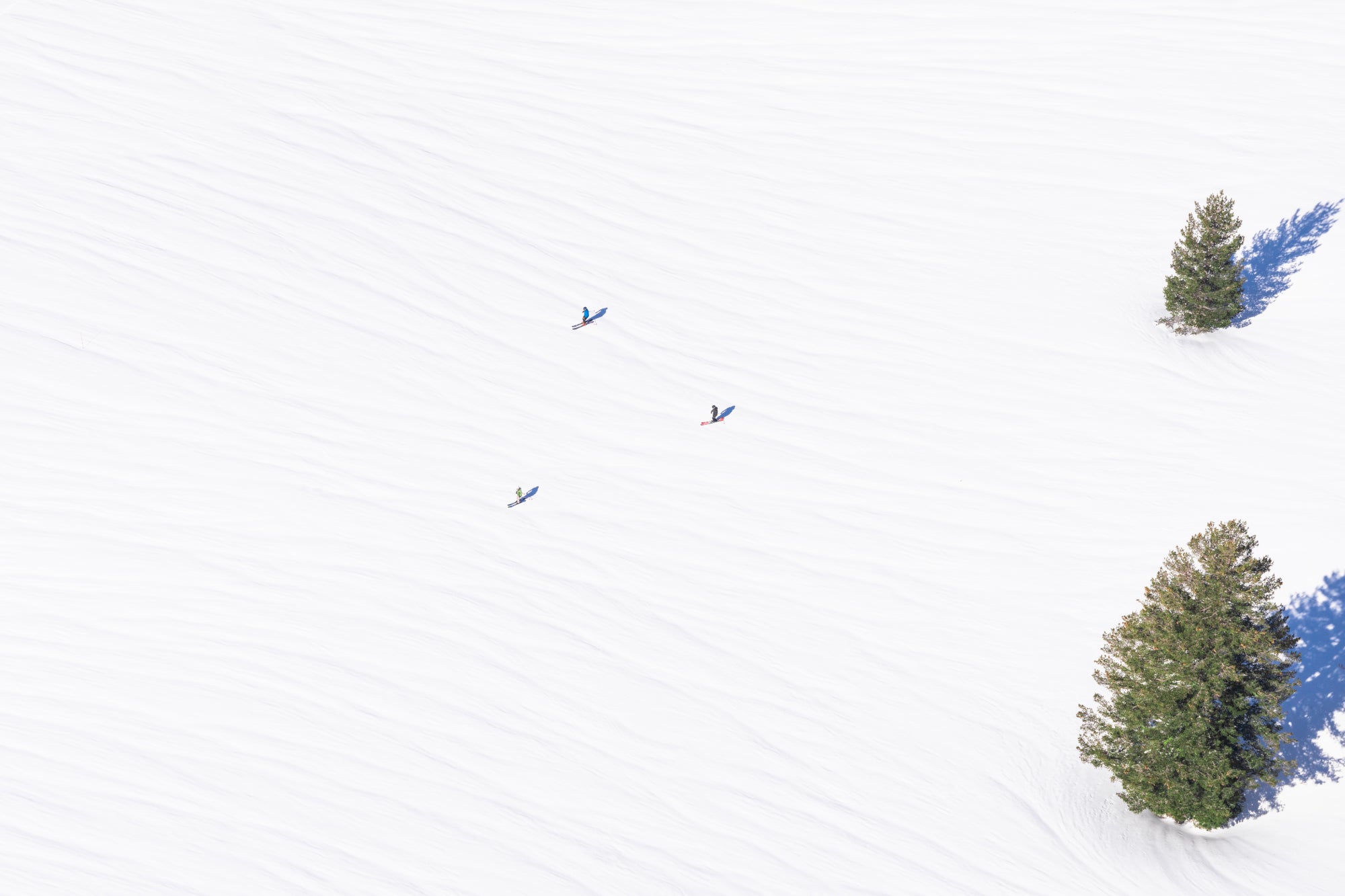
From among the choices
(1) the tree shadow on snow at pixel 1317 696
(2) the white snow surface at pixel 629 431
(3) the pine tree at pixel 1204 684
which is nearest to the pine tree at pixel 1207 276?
(2) the white snow surface at pixel 629 431

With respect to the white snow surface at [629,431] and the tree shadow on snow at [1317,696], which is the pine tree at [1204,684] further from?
the white snow surface at [629,431]

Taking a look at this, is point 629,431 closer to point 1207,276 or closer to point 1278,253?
point 1207,276

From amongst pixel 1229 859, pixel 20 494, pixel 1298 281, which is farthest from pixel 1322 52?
pixel 20 494

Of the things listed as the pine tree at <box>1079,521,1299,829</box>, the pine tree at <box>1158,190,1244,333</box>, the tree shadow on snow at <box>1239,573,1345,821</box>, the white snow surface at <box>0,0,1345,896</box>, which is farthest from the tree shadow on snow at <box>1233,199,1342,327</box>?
the pine tree at <box>1079,521,1299,829</box>

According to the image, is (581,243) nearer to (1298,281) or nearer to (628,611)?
(628,611)

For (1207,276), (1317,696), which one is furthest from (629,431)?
(1317,696)
